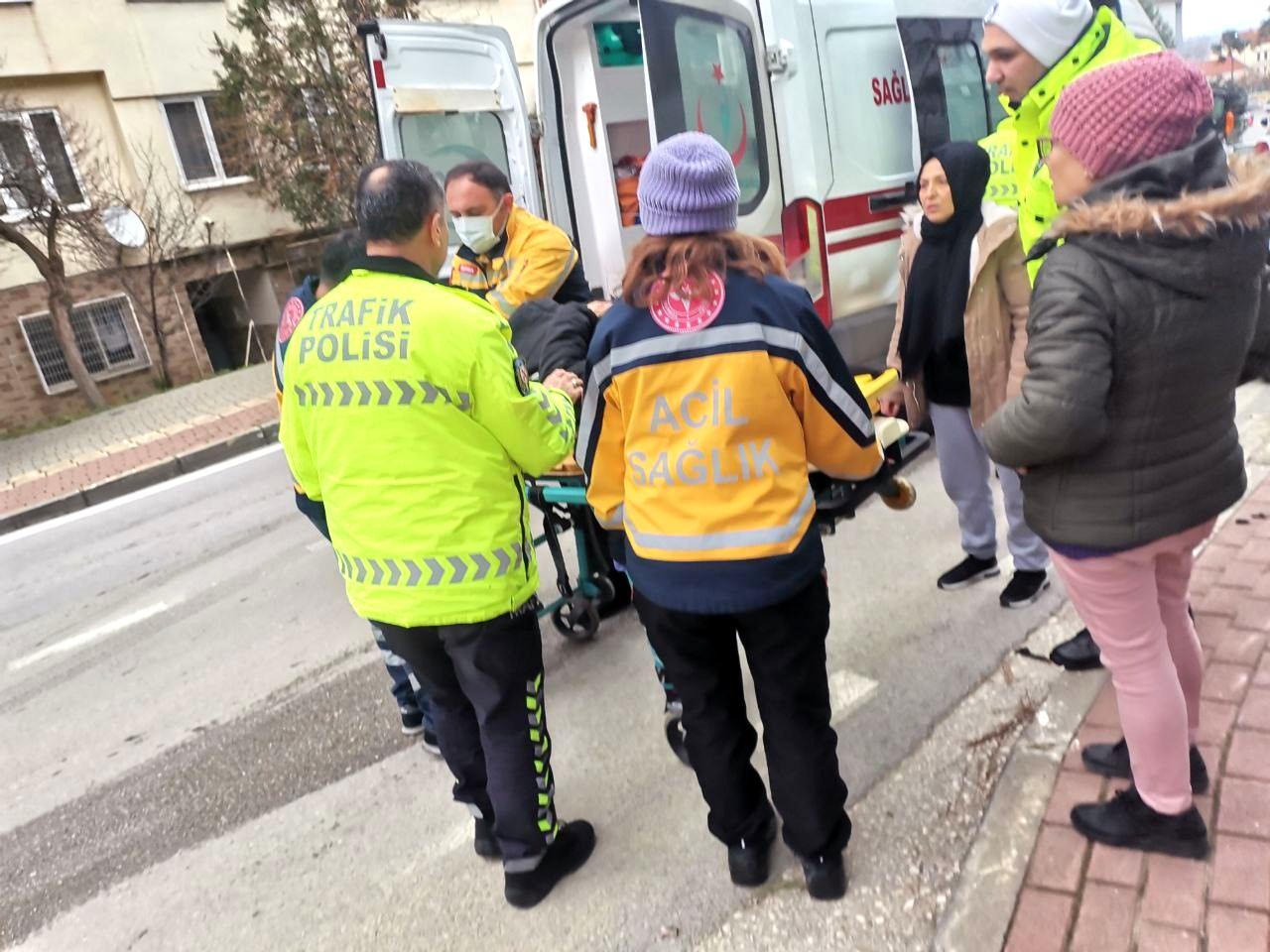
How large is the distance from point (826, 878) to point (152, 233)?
14691 millimetres

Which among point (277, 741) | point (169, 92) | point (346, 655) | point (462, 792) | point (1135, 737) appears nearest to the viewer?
point (1135, 737)

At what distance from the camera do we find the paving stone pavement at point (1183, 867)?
1913mm

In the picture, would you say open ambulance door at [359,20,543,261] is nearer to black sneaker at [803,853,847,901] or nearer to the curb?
the curb

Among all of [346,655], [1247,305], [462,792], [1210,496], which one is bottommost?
[346,655]

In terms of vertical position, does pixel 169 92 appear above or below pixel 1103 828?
above

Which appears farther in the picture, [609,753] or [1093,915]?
[609,753]

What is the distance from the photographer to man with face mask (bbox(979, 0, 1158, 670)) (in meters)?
2.42

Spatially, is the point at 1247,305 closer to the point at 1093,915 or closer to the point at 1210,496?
the point at 1210,496

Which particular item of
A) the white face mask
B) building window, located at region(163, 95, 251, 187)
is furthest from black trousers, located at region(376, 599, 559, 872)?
building window, located at region(163, 95, 251, 187)

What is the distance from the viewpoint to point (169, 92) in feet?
47.5

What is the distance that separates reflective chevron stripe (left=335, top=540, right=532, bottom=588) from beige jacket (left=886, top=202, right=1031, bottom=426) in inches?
62.9

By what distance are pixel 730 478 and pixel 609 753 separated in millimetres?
1458

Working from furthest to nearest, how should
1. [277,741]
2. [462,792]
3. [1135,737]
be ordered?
1. [277,741]
2. [462,792]
3. [1135,737]

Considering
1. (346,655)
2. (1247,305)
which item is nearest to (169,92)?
(346,655)
